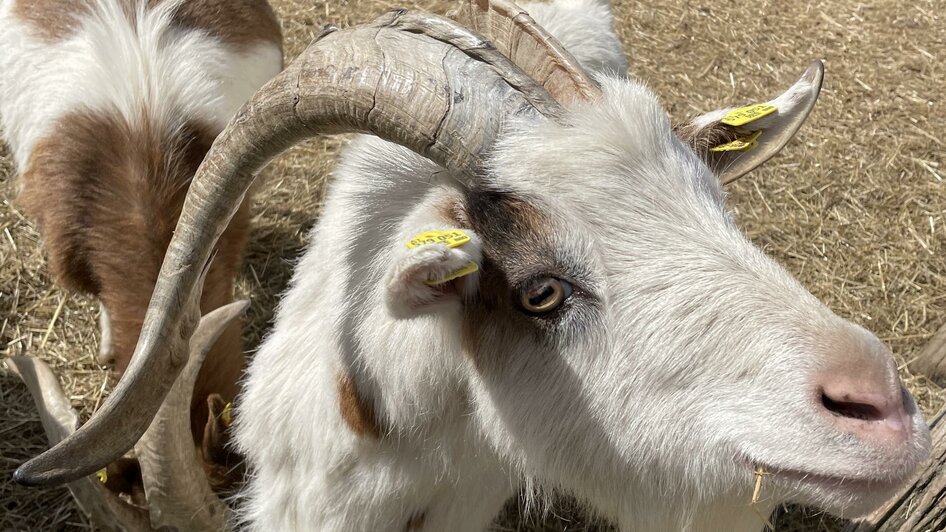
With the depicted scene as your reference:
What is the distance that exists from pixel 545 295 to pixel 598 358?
203 mm

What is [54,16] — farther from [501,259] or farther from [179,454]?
[501,259]

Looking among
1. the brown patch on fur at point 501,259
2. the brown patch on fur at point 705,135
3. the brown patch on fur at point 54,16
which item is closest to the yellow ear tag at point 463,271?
the brown patch on fur at point 501,259

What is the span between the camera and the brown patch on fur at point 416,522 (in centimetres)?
253

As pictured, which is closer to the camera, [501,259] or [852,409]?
[852,409]

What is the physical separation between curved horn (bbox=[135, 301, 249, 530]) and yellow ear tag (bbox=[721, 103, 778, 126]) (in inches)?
67.1

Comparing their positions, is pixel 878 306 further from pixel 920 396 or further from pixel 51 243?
pixel 51 243

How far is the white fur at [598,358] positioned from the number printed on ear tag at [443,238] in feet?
0.21

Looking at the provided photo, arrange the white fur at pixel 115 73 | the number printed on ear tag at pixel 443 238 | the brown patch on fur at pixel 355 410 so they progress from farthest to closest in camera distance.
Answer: the white fur at pixel 115 73, the brown patch on fur at pixel 355 410, the number printed on ear tag at pixel 443 238

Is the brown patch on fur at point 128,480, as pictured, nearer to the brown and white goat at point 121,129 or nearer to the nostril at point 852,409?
the brown and white goat at point 121,129

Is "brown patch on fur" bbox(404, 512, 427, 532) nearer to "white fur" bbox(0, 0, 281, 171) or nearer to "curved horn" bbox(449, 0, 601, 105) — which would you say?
"curved horn" bbox(449, 0, 601, 105)

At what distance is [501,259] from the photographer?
1941mm

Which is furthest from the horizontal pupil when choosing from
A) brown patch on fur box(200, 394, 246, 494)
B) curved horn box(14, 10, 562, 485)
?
brown patch on fur box(200, 394, 246, 494)

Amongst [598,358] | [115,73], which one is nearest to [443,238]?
[598,358]

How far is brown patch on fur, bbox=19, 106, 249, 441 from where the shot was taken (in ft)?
10.4
